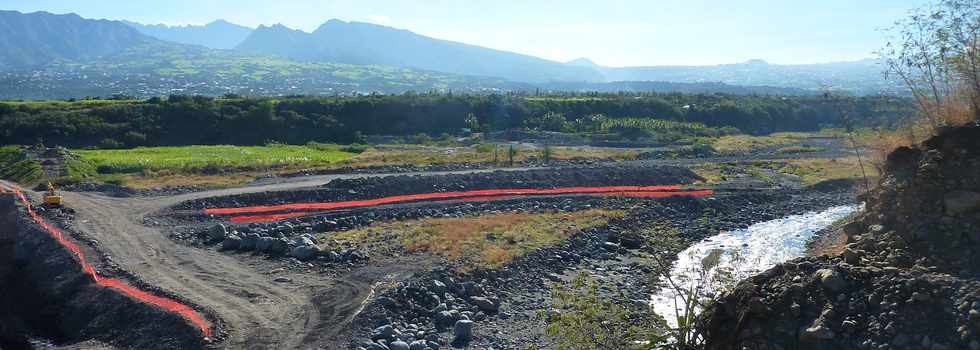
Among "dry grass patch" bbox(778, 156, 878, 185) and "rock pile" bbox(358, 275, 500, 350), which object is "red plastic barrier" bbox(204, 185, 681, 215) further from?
"rock pile" bbox(358, 275, 500, 350)

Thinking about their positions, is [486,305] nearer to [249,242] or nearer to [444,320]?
[444,320]

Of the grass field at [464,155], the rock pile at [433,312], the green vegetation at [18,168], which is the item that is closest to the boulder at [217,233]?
the rock pile at [433,312]

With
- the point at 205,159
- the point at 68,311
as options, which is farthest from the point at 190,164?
the point at 68,311

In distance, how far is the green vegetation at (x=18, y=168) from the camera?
1533 inches

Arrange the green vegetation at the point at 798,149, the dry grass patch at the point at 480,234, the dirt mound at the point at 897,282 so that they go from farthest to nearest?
the green vegetation at the point at 798,149
the dry grass patch at the point at 480,234
the dirt mound at the point at 897,282

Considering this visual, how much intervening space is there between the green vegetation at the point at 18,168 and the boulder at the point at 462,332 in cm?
3281

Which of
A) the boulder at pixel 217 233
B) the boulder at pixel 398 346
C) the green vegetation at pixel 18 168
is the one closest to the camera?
the boulder at pixel 398 346

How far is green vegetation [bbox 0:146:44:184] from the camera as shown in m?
38.9

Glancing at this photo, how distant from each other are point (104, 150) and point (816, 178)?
5984cm

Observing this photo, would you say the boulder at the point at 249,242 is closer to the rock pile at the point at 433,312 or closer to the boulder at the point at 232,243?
the boulder at the point at 232,243

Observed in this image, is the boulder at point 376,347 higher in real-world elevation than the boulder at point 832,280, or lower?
lower

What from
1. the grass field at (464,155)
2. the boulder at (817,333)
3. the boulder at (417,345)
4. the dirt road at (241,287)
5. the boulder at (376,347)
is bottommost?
the grass field at (464,155)

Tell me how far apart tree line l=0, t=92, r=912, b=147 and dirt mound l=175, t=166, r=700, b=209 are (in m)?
17.6

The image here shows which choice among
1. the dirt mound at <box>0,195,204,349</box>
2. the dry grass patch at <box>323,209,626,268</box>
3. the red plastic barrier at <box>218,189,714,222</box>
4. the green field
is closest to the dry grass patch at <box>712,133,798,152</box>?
the red plastic barrier at <box>218,189,714,222</box>
